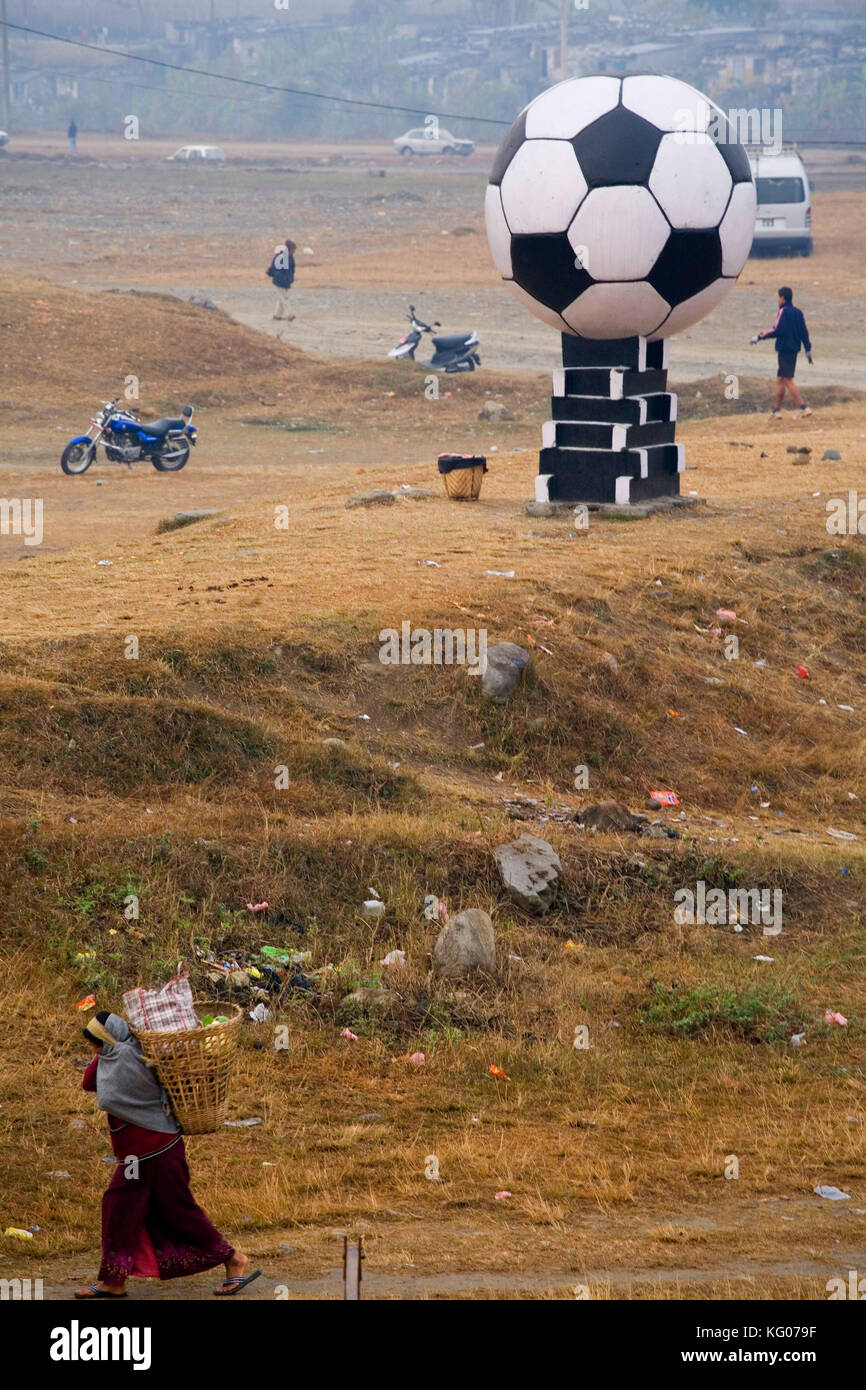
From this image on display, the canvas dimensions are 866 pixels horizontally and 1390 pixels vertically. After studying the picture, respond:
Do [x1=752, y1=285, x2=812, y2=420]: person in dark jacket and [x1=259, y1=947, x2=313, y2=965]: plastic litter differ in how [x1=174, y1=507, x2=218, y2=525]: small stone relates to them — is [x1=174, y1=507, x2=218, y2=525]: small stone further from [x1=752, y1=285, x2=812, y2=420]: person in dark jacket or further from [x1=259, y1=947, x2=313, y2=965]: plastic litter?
[x1=752, y1=285, x2=812, y2=420]: person in dark jacket

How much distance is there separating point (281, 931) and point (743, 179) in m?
8.32

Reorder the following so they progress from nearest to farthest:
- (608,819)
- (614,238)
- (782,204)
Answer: (608,819) < (614,238) < (782,204)

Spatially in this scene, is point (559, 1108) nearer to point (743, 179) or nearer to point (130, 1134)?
point (130, 1134)

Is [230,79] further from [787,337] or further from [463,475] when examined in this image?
[463,475]

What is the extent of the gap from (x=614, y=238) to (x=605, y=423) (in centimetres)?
165

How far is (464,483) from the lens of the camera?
14.3 m

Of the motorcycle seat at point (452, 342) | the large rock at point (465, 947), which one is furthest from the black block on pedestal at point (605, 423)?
the motorcycle seat at point (452, 342)

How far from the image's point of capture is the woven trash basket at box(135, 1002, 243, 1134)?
17.4 feet

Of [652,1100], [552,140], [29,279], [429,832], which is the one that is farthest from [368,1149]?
[29,279]


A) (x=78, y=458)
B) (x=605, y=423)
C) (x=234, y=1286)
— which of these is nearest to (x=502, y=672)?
(x=605, y=423)

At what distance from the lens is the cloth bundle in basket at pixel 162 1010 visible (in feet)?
17.8

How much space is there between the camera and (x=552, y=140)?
12.9 meters

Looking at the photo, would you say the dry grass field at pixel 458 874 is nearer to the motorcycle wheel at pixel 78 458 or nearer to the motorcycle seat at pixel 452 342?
the motorcycle wheel at pixel 78 458

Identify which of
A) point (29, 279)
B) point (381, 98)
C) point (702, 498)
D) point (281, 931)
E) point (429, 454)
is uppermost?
point (381, 98)
